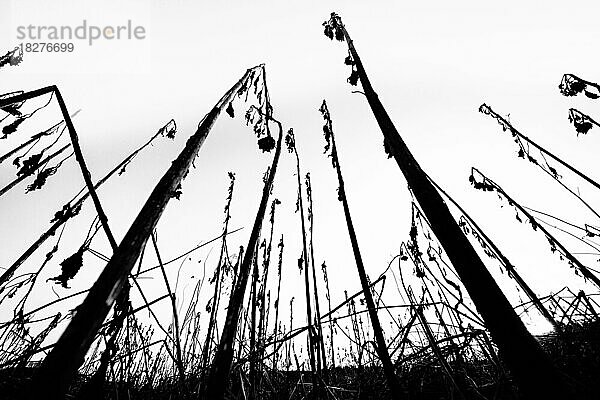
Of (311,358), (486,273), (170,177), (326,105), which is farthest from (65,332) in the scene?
(326,105)

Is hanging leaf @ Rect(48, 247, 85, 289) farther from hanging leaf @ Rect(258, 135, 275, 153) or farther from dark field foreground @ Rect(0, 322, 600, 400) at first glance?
hanging leaf @ Rect(258, 135, 275, 153)

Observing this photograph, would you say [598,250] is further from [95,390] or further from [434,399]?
[95,390]

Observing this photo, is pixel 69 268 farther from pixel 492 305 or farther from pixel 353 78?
pixel 353 78

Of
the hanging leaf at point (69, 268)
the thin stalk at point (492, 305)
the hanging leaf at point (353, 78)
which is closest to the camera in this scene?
the thin stalk at point (492, 305)

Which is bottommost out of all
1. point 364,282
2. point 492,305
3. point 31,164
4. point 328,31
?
point 492,305

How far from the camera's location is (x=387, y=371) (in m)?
2.21

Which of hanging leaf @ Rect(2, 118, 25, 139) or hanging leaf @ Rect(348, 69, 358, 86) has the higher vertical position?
hanging leaf @ Rect(348, 69, 358, 86)

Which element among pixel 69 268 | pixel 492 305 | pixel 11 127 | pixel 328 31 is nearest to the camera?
pixel 492 305

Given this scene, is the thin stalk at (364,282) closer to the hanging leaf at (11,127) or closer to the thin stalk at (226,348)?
the thin stalk at (226,348)

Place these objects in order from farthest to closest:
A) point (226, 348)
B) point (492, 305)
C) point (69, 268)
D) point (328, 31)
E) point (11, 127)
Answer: point (328, 31) < point (11, 127) < point (226, 348) < point (69, 268) < point (492, 305)

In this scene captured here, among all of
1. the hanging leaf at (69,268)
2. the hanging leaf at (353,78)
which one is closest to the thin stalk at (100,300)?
the hanging leaf at (69,268)

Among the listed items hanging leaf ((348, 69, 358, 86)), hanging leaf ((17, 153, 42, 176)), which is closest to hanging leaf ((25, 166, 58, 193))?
hanging leaf ((17, 153, 42, 176))

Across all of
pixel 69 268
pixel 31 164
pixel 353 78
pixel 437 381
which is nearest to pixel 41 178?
pixel 31 164

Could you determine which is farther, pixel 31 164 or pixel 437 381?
pixel 437 381
